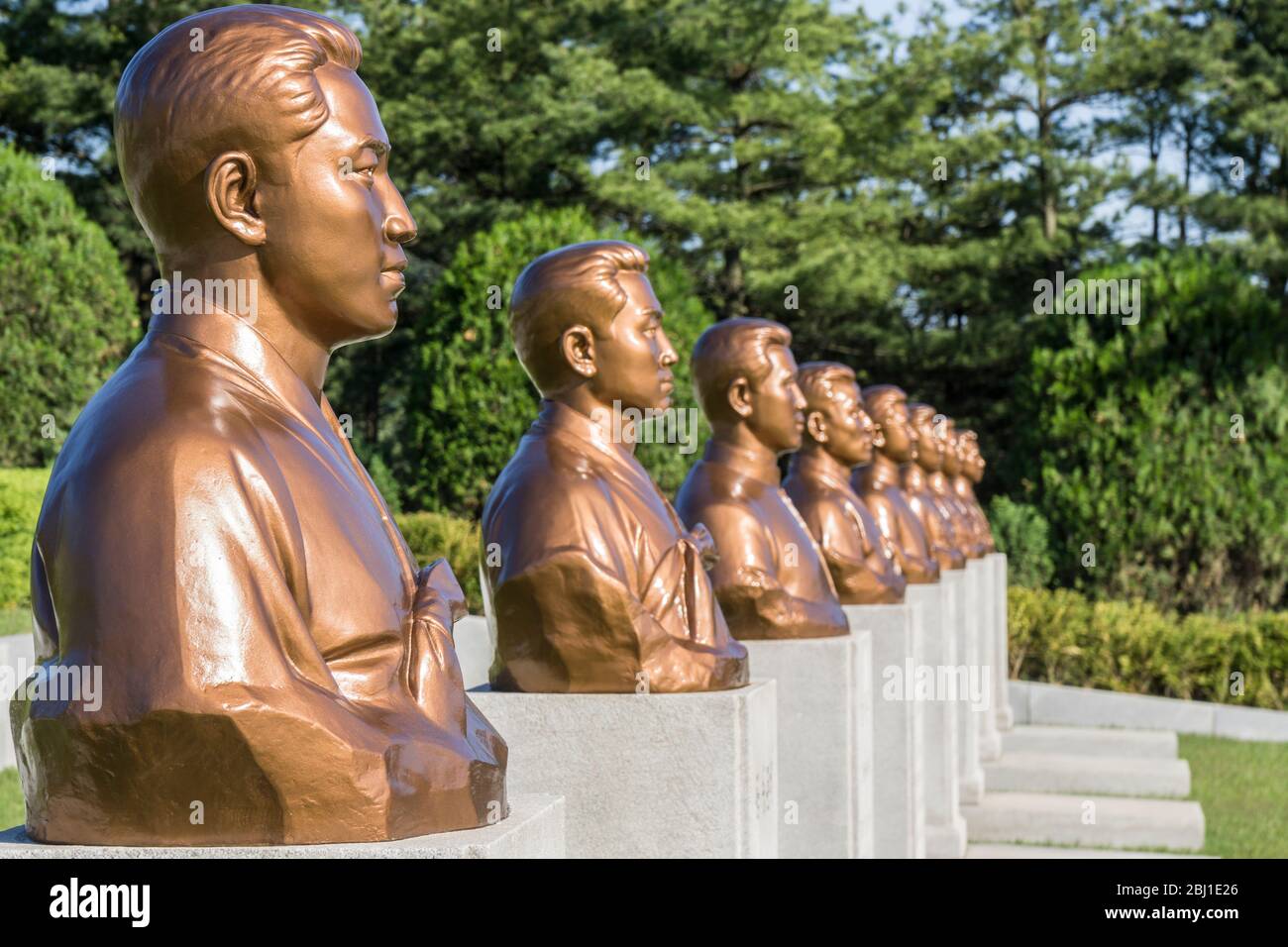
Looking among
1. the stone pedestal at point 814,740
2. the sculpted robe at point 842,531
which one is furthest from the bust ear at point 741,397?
the sculpted robe at point 842,531

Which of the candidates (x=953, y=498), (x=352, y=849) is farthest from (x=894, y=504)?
(x=352, y=849)

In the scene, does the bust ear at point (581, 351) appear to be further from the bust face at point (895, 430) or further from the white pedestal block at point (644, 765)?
the bust face at point (895, 430)

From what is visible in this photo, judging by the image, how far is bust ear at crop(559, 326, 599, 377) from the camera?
5238 mm

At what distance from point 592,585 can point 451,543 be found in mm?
9445

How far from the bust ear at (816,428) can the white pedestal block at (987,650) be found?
4.26 meters

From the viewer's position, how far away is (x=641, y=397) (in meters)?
5.29

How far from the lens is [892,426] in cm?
1109

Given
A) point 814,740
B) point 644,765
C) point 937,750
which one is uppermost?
point 644,765

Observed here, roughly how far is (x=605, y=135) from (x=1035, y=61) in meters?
6.90

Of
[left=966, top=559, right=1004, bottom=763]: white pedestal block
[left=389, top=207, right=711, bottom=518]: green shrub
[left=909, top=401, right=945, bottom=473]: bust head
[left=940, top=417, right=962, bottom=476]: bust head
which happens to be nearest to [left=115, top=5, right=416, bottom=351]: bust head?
[left=909, top=401, right=945, bottom=473]: bust head

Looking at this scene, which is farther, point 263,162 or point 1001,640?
point 1001,640

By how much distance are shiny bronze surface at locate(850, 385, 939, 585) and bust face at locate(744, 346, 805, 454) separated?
275 centimetres

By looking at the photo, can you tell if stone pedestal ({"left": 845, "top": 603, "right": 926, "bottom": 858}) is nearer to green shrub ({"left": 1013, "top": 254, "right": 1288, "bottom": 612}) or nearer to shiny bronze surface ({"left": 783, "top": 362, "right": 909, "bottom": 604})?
shiny bronze surface ({"left": 783, "top": 362, "right": 909, "bottom": 604})

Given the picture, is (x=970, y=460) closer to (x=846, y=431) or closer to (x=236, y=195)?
(x=846, y=431)
